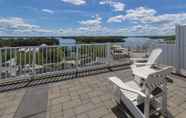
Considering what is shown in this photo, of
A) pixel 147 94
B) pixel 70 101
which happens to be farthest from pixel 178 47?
pixel 70 101

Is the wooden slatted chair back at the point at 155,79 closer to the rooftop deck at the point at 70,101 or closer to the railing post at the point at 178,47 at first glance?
the rooftop deck at the point at 70,101

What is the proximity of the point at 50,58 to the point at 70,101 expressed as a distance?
82.7 inches

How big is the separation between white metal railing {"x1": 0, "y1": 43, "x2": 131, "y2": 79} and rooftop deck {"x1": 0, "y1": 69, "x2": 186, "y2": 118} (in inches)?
31.2

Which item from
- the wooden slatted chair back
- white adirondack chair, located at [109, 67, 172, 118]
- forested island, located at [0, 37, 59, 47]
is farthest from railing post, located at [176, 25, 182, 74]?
forested island, located at [0, 37, 59, 47]

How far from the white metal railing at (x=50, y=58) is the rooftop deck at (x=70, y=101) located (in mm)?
791

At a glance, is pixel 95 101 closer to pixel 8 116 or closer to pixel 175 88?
pixel 8 116

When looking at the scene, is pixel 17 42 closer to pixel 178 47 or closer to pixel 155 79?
pixel 155 79

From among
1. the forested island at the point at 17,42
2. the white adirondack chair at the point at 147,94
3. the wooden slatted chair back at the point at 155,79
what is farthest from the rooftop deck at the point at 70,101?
the forested island at the point at 17,42

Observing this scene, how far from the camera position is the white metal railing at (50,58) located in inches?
151

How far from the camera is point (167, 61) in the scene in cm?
509

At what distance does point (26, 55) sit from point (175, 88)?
4.00 m

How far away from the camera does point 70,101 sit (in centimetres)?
271

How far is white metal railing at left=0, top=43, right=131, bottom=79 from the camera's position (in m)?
3.83

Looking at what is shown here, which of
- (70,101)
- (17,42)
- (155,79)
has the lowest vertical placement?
(70,101)
